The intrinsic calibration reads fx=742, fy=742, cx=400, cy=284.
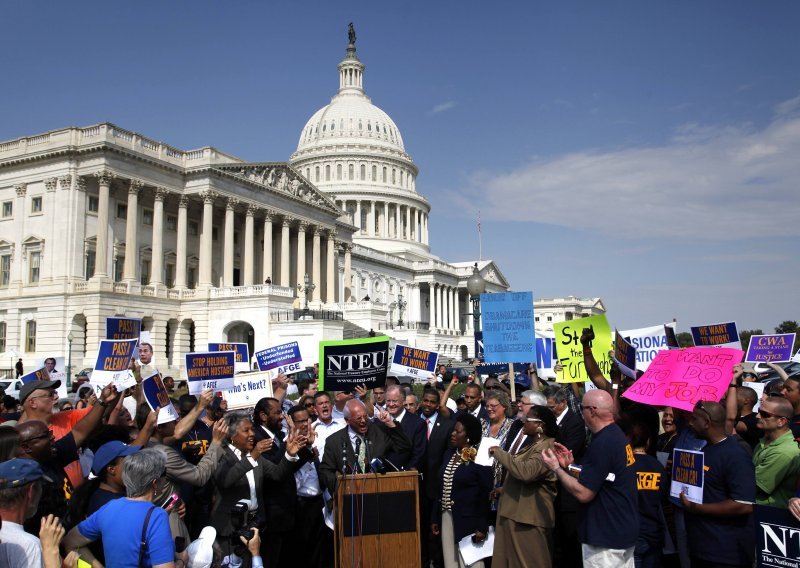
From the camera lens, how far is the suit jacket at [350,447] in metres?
8.05

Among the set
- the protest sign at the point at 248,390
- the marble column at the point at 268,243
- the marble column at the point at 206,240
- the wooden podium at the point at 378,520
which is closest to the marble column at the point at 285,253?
the marble column at the point at 268,243

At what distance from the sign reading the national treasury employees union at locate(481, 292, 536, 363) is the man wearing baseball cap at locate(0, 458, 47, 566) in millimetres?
9931

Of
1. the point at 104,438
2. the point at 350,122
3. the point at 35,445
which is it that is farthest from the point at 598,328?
the point at 350,122

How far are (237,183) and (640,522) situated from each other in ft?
169

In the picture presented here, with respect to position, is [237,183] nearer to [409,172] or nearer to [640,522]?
[640,522]

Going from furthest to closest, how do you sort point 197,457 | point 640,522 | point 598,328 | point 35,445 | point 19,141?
point 19,141 < point 598,328 < point 197,457 < point 640,522 < point 35,445

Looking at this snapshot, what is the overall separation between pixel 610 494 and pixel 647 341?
9.37 m

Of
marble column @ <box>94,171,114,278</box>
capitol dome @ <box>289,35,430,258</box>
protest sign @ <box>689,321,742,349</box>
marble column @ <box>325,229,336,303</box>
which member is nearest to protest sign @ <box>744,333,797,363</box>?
protest sign @ <box>689,321,742,349</box>

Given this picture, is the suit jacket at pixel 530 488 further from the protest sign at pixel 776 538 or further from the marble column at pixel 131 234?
the marble column at pixel 131 234

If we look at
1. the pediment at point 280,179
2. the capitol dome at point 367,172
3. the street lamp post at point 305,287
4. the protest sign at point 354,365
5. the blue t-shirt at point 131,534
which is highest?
the capitol dome at point 367,172

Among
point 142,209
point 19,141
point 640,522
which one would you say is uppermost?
point 19,141

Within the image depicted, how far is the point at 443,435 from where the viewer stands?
363 inches

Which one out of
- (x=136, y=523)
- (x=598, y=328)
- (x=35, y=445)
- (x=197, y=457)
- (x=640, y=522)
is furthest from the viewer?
(x=598, y=328)

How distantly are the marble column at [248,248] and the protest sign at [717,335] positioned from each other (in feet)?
145
